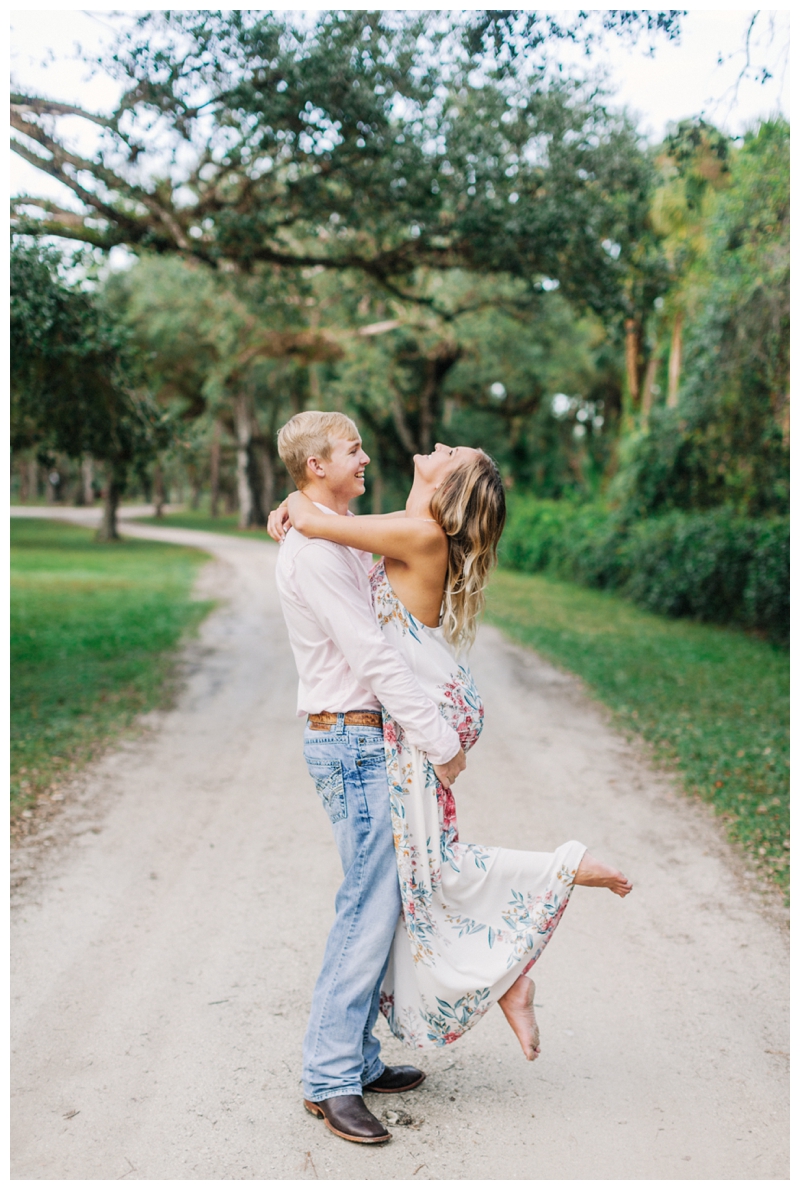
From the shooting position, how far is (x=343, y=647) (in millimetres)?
2730

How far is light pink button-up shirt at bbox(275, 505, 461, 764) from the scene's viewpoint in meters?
2.72

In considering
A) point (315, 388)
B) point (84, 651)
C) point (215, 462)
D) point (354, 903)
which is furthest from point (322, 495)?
point (215, 462)

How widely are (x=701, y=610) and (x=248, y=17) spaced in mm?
11105

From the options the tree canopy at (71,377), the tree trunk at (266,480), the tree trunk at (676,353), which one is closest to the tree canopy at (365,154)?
the tree canopy at (71,377)

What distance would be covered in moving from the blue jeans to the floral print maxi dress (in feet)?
0.19

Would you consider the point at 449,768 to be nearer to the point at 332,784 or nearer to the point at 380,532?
the point at 332,784

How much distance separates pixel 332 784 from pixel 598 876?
889 millimetres

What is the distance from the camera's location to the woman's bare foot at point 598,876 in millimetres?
2906

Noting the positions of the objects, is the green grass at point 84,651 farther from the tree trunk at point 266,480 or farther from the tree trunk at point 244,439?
the tree trunk at point 266,480

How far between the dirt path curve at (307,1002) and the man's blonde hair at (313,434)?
6.74 ft

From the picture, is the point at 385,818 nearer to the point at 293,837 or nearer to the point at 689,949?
the point at 689,949

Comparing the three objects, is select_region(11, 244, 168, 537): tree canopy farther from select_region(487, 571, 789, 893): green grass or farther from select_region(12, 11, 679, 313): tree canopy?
select_region(487, 571, 789, 893): green grass

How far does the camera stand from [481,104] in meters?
8.98

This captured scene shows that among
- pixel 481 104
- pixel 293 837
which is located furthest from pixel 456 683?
pixel 481 104
